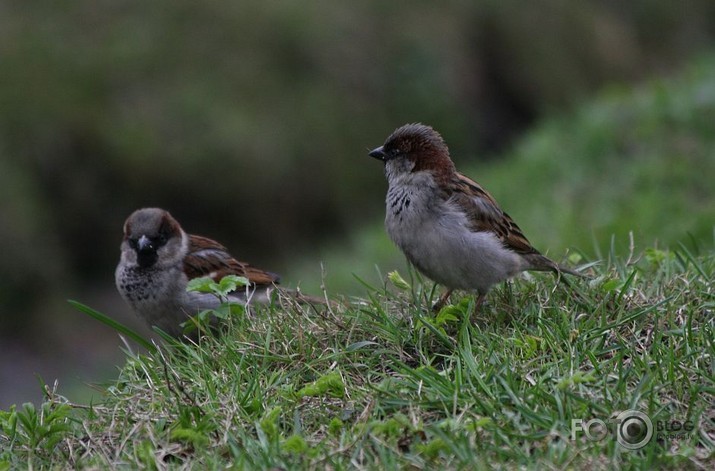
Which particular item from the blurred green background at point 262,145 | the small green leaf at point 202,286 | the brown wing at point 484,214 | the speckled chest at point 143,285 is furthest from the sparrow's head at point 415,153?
the blurred green background at point 262,145

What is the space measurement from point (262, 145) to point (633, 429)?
7.81 metres

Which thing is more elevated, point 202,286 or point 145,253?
point 202,286

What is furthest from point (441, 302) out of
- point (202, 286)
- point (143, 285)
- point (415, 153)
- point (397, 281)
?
point (143, 285)

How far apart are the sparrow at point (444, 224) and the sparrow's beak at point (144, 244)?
1.40 m

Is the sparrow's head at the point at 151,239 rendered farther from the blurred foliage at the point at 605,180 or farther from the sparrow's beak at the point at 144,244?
the blurred foliage at the point at 605,180

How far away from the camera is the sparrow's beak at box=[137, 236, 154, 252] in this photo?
565 cm

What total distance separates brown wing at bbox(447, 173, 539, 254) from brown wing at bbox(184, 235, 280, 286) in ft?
4.64

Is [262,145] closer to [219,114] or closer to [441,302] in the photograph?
[219,114]

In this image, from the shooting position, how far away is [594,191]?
29.6ft

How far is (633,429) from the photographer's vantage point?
3.39m

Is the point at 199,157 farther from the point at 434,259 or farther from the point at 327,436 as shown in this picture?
the point at 327,436

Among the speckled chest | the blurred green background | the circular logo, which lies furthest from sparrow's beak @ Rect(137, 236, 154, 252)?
the circular logo

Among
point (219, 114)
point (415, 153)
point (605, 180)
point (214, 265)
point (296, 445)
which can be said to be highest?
point (415, 153)

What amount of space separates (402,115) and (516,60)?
2.57 m
